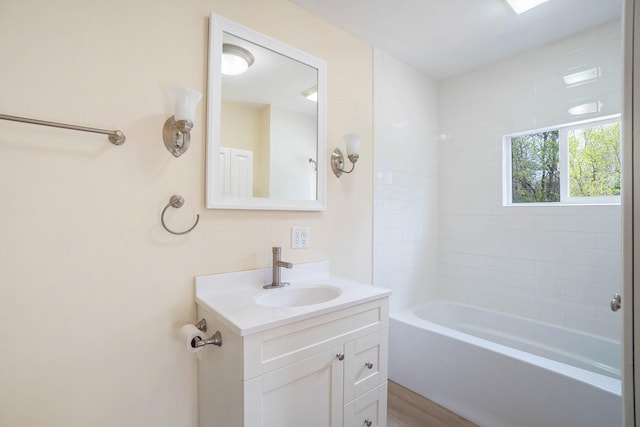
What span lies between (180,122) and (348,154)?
987mm

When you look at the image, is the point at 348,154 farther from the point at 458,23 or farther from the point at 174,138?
the point at 458,23

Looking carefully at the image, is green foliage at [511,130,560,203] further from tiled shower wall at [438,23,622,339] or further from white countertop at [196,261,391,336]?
white countertop at [196,261,391,336]

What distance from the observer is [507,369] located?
162 centimetres

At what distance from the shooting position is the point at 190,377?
1.31 meters

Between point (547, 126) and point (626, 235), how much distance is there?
1505 mm

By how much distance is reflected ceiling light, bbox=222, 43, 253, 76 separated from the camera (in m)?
1.42

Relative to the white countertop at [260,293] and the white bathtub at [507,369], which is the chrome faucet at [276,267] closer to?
the white countertop at [260,293]

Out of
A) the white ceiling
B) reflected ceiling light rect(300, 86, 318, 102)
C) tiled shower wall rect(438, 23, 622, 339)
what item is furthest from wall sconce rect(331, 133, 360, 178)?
tiled shower wall rect(438, 23, 622, 339)

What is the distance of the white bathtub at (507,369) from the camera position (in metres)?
1.40

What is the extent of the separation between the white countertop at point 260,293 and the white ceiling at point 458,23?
5.04ft

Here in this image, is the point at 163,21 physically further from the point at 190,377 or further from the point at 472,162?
the point at 472,162

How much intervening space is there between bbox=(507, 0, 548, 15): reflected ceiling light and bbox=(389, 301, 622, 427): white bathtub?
1995 millimetres

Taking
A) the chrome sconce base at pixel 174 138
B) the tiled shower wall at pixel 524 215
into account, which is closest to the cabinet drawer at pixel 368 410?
the chrome sconce base at pixel 174 138

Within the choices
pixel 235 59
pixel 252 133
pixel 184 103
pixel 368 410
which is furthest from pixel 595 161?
pixel 184 103
